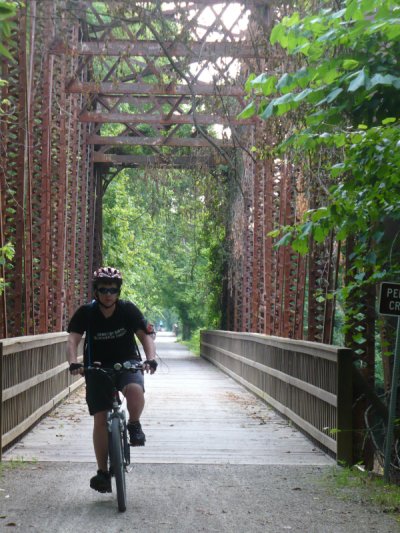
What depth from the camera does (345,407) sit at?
841 centimetres

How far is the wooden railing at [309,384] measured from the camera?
841 cm

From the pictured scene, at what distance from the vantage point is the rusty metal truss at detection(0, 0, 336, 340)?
959 centimetres

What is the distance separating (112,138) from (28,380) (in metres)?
15.8

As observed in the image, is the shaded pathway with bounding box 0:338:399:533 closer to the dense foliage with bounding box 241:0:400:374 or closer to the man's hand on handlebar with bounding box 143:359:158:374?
the man's hand on handlebar with bounding box 143:359:158:374

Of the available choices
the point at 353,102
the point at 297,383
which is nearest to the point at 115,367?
the point at 353,102

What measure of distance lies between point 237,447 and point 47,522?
4.01 metres

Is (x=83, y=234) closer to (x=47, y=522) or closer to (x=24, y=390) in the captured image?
(x=24, y=390)

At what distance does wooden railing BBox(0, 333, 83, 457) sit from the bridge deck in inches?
8.0

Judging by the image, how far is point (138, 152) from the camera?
101 ft

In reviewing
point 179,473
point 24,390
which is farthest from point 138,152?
point 179,473

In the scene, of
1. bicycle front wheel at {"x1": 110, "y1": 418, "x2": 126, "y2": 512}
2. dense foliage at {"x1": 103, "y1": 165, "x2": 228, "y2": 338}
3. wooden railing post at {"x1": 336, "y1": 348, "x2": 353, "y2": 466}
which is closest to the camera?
bicycle front wheel at {"x1": 110, "y1": 418, "x2": 126, "y2": 512}

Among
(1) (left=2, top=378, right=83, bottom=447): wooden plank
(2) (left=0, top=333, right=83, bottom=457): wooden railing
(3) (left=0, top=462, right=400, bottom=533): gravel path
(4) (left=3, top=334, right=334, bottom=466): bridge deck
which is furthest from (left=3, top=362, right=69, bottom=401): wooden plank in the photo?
(3) (left=0, top=462, right=400, bottom=533): gravel path

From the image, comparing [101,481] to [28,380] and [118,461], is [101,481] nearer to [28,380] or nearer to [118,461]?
[118,461]

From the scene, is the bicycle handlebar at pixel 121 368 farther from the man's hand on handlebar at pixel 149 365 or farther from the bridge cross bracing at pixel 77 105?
the bridge cross bracing at pixel 77 105
